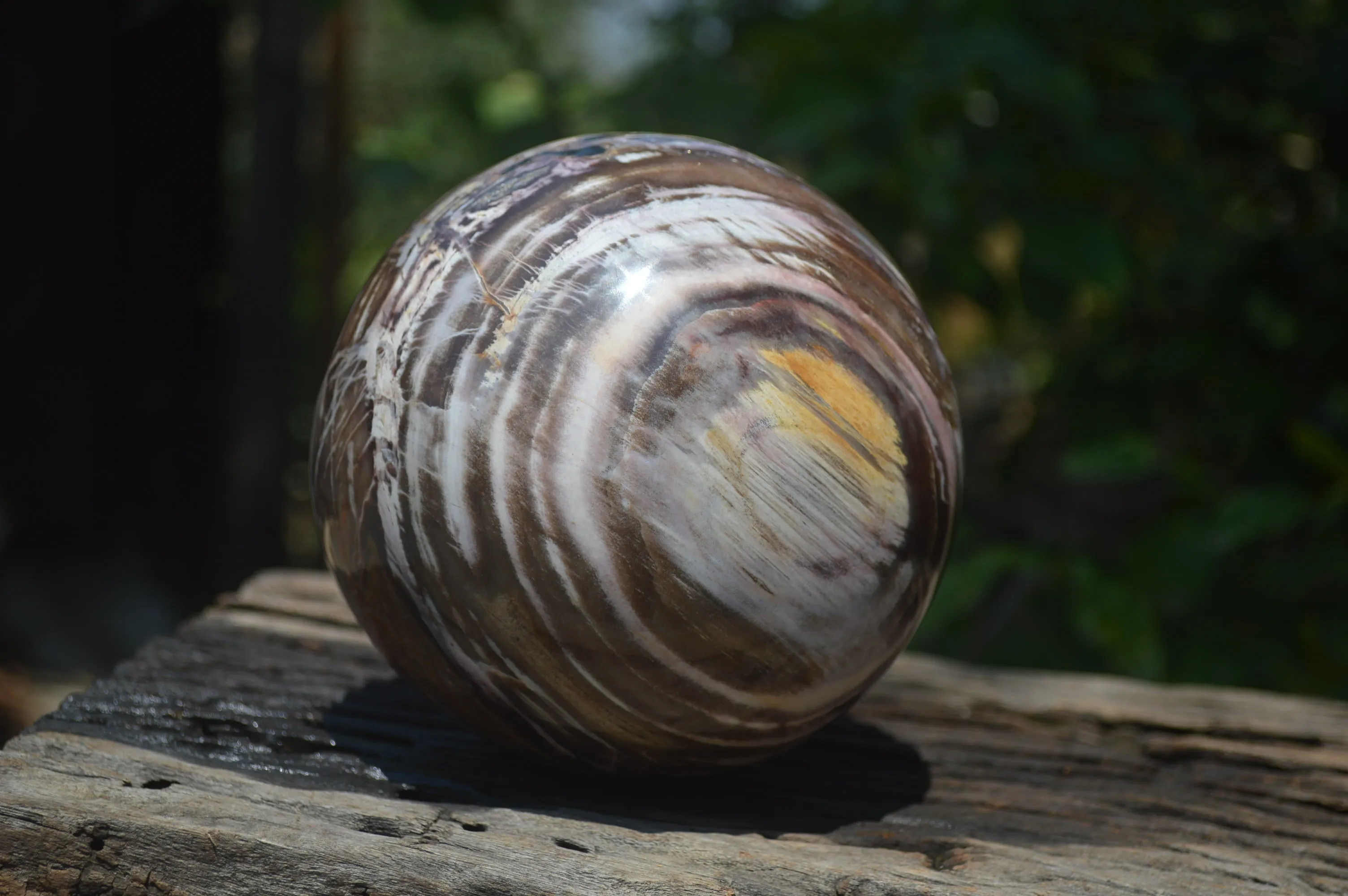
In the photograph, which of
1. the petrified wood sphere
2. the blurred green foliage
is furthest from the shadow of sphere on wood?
the blurred green foliage

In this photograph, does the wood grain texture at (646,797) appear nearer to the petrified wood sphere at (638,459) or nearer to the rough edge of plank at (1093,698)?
the rough edge of plank at (1093,698)

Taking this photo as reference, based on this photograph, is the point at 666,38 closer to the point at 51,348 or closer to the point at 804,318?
the point at 51,348

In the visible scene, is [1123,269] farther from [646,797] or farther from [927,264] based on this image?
[646,797]

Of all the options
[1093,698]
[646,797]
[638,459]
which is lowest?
[646,797]

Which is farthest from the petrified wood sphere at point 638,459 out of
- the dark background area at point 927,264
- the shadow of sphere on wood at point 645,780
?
the dark background area at point 927,264

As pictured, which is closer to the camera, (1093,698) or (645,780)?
(645,780)

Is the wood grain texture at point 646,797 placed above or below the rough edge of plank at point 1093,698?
below

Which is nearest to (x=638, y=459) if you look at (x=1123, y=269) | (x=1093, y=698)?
(x=1093, y=698)

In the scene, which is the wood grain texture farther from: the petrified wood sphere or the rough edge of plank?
the petrified wood sphere

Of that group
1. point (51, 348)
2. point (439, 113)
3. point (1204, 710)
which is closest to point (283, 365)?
point (51, 348)
